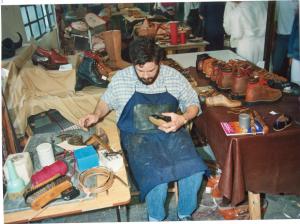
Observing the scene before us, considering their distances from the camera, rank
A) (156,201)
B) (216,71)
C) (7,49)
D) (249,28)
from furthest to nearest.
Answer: (249,28) → (7,49) → (216,71) → (156,201)

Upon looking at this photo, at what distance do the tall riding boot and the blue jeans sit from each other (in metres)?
1.39

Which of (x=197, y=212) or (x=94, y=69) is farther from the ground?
(x=94, y=69)

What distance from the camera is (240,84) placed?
187 cm

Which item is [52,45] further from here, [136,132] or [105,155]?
[105,155]

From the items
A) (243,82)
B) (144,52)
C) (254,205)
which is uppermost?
(144,52)

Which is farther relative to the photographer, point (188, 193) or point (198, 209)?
point (198, 209)

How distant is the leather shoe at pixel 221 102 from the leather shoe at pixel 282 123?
0.31m

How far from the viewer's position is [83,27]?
13.9ft

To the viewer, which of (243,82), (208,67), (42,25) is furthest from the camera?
(42,25)

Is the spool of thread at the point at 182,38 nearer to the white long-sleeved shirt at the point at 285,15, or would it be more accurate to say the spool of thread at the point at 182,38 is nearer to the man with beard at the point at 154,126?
the white long-sleeved shirt at the point at 285,15

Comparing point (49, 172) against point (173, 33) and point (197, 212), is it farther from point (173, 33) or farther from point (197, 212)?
point (173, 33)

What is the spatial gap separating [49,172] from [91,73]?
135 cm

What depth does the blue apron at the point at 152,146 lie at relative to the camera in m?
1.57

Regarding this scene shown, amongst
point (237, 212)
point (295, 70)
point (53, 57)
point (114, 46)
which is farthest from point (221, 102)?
point (53, 57)
